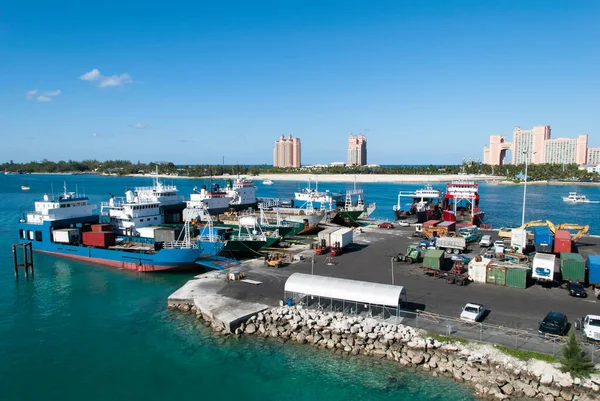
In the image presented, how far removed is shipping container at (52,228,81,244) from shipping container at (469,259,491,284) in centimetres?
3865

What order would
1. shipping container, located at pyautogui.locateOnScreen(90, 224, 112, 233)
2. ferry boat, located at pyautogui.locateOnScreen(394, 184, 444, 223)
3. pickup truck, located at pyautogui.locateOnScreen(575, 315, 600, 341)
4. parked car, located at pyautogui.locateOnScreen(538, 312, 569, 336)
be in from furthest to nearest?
ferry boat, located at pyautogui.locateOnScreen(394, 184, 444, 223), shipping container, located at pyautogui.locateOnScreen(90, 224, 112, 233), parked car, located at pyautogui.locateOnScreen(538, 312, 569, 336), pickup truck, located at pyautogui.locateOnScreen(575, 315, 600, 341)

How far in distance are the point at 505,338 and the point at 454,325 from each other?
238 cm

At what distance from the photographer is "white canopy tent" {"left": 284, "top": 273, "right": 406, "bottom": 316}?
71.4 ft

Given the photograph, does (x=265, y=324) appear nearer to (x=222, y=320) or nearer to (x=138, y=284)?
(x=222, y=320)

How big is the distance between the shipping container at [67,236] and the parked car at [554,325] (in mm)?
42631

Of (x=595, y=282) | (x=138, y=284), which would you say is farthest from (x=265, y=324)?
(x=595, y=282)

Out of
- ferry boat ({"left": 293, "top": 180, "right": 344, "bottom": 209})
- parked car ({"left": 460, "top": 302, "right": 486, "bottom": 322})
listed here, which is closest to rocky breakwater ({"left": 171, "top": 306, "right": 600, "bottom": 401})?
parked car ({"left": 460, "top": 302, "right": 486, "bottom": 322})

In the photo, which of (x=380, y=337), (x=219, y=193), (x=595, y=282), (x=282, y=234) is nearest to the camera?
(x=380, y=337)

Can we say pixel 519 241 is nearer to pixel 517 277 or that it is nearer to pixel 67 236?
pixel 517 277

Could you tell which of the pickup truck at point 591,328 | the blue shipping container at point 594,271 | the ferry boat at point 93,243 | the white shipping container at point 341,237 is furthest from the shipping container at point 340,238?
the pickup truck at point 591,328

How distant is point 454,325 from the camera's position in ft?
67.3

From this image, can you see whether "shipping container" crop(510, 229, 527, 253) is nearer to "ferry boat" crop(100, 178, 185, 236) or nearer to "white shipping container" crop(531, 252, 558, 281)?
"white shipping container" crop(531, 252, 558, 281)

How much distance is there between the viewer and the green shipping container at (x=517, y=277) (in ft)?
86.3

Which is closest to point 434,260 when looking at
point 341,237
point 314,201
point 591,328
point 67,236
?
point 341,237
